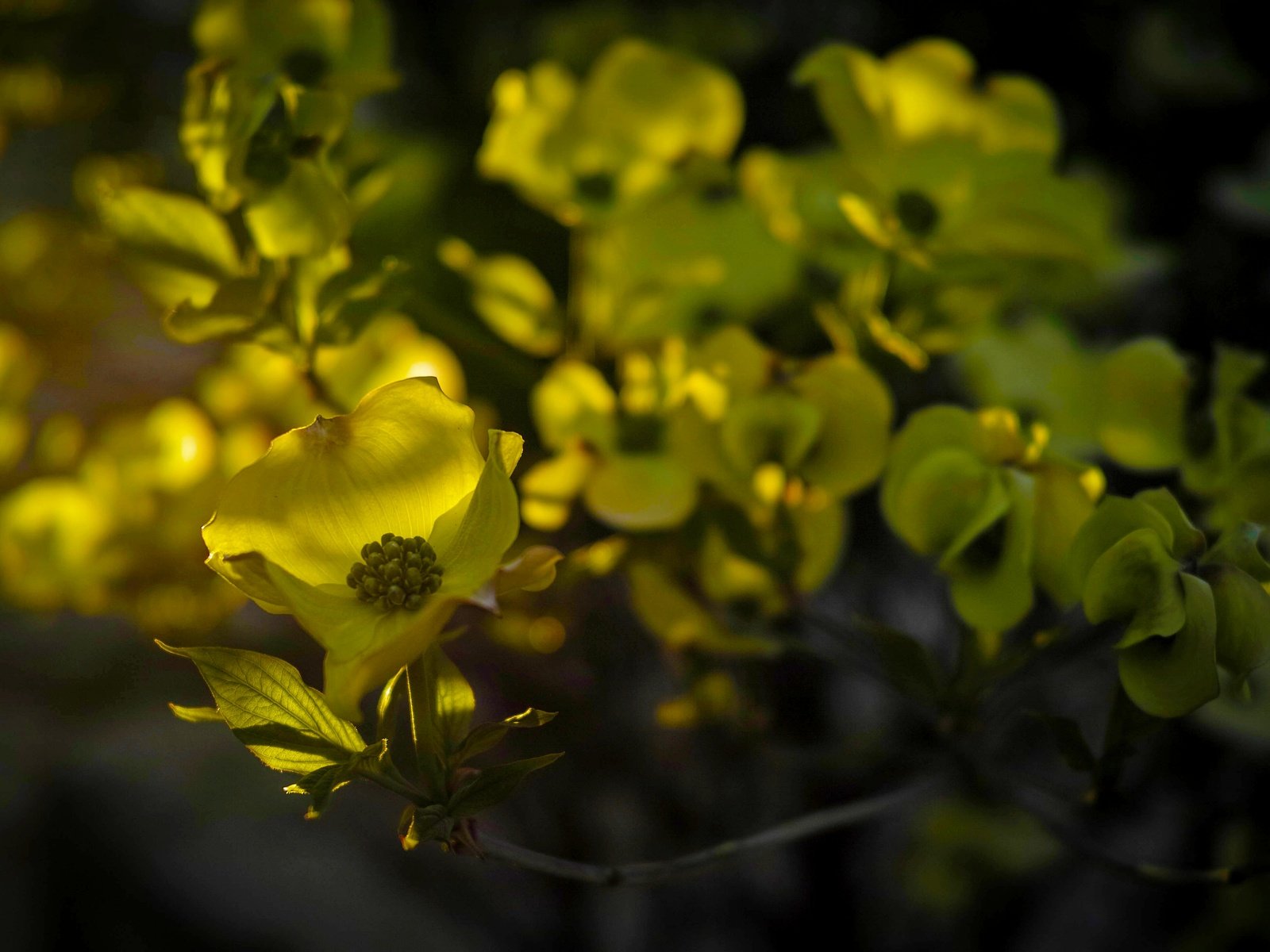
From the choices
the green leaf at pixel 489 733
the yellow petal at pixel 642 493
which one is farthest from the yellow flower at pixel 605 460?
the green leaf at pixel 489 733

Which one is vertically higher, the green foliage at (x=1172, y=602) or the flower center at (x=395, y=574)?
the green foliage at (x=1172, y=602)

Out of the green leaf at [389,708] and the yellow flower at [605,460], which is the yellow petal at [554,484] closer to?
the yellow flower at [605,460]

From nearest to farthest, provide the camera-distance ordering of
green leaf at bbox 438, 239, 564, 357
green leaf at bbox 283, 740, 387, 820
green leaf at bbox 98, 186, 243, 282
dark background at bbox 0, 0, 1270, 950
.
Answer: green leaf at bbox 283, 740, 387, 820 < green leaf at bbox 98, 186, 243, 282 < green leaf at bbox 438, 239, 564, 357 < dark background at bbox 0, 0, 1270, 950

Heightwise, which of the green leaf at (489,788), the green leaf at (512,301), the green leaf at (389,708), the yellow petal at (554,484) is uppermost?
the green leaf at (389,708)

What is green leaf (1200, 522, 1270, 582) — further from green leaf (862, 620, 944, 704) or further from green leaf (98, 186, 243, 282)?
green leaf (98, 186, 243, 282)

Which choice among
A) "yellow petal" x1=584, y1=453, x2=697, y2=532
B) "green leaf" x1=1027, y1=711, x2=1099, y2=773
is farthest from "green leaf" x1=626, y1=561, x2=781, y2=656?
"green leaf" x1=1027, y1=711, x2=1099, y2=773

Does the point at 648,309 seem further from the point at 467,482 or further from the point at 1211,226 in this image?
the point at 1211,226
